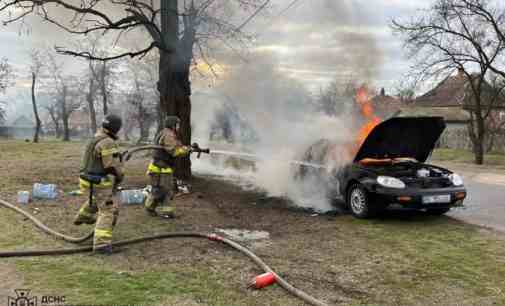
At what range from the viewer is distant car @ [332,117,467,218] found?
6.92 metres

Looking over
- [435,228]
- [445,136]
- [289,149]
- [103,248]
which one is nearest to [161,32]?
[289,149]

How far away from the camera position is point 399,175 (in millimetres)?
7078

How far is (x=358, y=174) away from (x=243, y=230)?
2.26 meters

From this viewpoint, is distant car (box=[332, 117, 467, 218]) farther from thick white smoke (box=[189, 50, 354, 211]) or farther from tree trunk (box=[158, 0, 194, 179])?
tree trunk (box=[158, 0, 194, 179])

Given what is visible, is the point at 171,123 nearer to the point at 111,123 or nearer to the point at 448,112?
the point at 111,123

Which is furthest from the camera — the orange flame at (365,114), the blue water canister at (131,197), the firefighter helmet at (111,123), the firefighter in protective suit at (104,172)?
the blue water canister at (131,197)

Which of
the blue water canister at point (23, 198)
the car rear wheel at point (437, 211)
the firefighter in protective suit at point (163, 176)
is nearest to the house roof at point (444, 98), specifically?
the car rear wheel at point (437, 211)

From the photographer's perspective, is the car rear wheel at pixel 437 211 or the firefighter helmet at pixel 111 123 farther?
the car rear wheel at pixel 437 211

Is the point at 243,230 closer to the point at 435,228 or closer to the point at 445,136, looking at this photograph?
the point at 435,228

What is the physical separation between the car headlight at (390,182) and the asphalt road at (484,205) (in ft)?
5.51

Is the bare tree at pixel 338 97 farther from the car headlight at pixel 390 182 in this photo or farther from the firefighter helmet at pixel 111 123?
the firefighter helmet at pixel 111 123

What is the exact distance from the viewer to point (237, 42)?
11.0 m

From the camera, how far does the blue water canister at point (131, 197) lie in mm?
8383

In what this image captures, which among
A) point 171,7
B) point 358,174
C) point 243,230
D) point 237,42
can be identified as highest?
point 171,7
